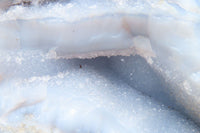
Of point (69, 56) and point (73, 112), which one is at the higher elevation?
point (69, 56)

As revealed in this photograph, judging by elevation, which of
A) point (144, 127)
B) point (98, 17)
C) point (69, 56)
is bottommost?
point (144, 127)

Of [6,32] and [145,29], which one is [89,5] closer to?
[145,29]

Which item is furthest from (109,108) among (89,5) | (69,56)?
(89,5)

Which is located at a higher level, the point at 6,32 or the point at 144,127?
the point at 6,32

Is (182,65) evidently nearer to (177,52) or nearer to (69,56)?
(177,52)

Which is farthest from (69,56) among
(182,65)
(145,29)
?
(182,65)
